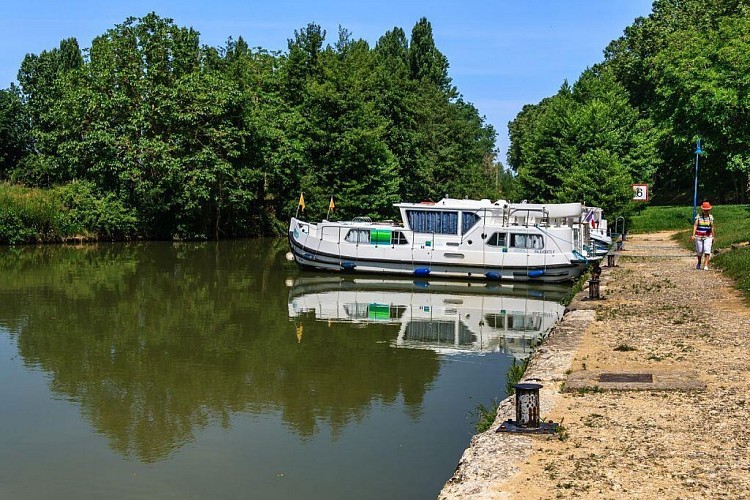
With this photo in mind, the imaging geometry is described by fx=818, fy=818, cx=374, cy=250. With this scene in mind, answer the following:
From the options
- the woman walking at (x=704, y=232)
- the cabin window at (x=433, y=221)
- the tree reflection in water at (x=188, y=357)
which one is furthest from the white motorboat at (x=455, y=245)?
the woman walking at (x=704, y=232)

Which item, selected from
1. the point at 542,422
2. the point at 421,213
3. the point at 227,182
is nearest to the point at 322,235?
the point at 421,213

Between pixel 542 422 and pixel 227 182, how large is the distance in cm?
3979

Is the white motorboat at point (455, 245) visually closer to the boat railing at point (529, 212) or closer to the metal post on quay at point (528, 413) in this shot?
the boat railing at point (529, 212)

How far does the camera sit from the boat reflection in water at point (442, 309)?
1697 cm

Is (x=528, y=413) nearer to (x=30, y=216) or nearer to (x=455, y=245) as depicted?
(x=455, y=245)

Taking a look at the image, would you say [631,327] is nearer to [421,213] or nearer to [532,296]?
[532,296]

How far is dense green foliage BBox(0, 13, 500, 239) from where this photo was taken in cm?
4275

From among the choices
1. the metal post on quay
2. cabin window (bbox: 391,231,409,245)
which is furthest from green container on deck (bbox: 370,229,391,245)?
the metal post on quay

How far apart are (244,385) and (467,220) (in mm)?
17408

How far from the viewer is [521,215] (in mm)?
31047

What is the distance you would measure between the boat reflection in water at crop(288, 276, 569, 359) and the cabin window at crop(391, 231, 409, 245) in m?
1.60

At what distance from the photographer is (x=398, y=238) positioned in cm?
2928

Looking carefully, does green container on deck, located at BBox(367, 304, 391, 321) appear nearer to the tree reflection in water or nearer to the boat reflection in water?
the boat reflection in water

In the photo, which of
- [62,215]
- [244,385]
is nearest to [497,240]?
[244,385]
